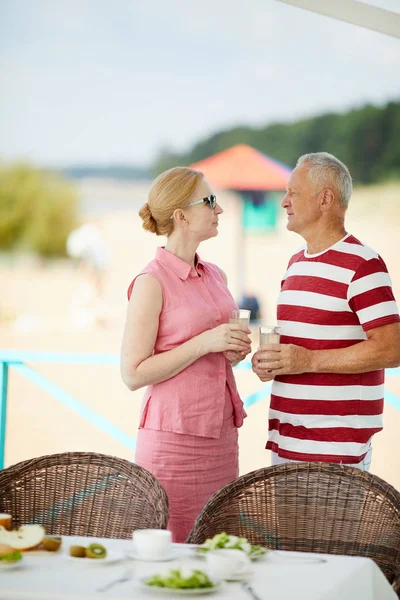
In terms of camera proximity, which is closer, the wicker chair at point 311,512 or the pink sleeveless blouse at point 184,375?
the wicker chair at point 311,512

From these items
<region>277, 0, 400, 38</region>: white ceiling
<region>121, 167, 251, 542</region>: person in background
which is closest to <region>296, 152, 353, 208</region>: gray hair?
<region>121, 167, 251, 542</region>: person in background

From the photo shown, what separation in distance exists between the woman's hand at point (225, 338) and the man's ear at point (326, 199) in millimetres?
428

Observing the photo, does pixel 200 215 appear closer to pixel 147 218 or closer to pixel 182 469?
pixel 147 218

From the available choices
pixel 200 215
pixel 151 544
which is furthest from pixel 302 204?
pixel 151 544

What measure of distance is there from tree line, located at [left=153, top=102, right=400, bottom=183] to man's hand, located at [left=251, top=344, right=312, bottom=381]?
1901 cm

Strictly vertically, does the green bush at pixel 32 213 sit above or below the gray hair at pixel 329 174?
above

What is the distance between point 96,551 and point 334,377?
91cm

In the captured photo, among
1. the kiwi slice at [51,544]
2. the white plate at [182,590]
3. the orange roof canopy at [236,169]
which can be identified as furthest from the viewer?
the orange roof canopy at [236,169]

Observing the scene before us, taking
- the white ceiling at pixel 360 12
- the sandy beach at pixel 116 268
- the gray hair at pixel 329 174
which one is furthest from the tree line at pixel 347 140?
the gray hair at pixel 329 174

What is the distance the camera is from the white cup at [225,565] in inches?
53.1

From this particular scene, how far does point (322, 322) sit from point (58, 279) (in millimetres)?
20703

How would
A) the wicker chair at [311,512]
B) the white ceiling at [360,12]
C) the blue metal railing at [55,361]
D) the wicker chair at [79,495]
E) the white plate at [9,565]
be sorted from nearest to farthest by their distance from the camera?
the white plate at [9,565]
the wicker chair at [311,512]
the wicker chair at [79,495]
the white ceiling at [360,12]
the blue metal railing at [55,361]

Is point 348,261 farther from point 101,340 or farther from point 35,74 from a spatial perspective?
point 35,74

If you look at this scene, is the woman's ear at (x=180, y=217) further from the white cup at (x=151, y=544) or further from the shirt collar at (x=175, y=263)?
the white cup at (x=151, y=544)
